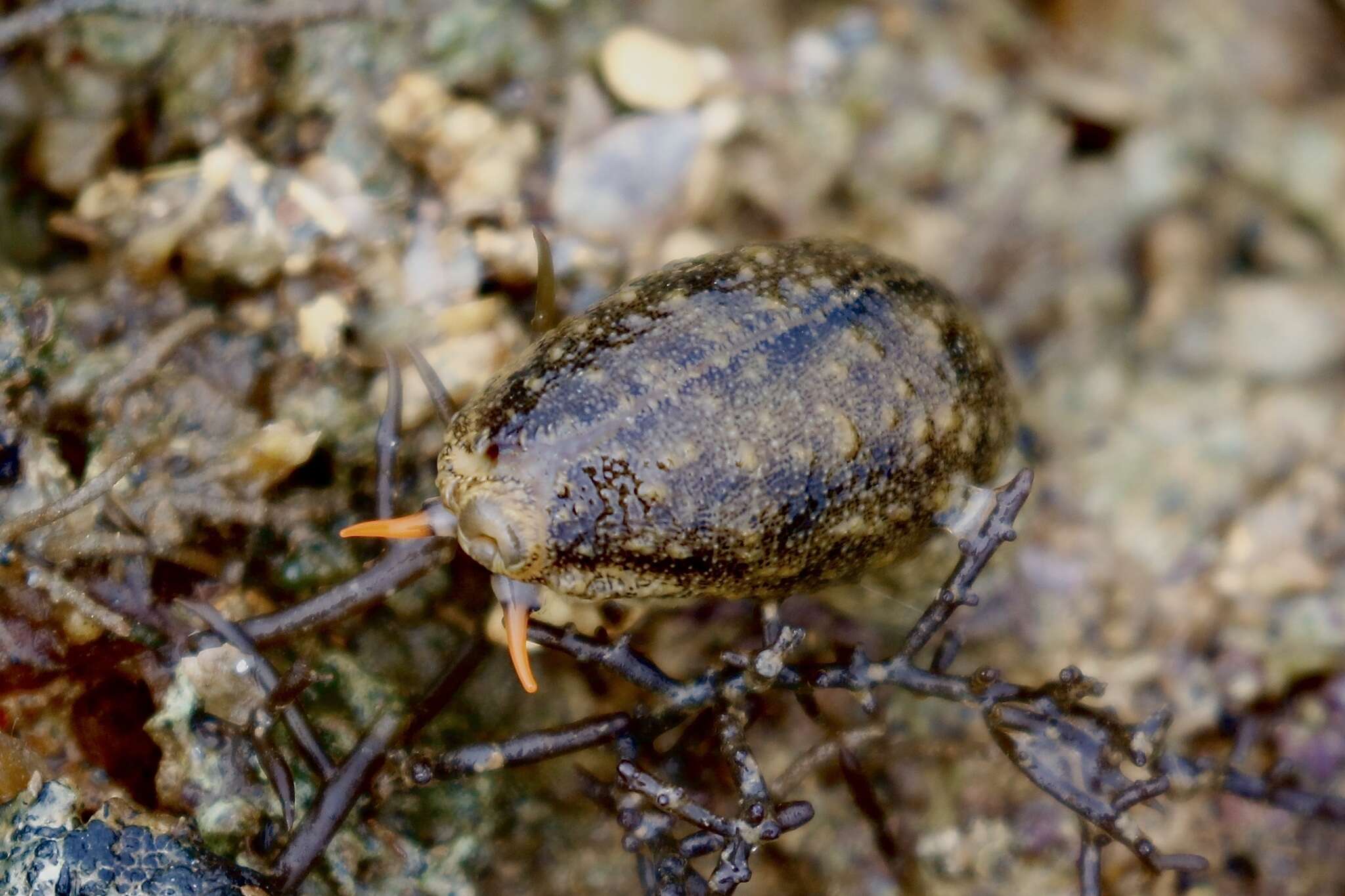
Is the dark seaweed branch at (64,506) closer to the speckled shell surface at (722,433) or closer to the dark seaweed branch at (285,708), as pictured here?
the dark seaweed branch at (285,708)

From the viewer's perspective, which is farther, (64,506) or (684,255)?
(684,255)

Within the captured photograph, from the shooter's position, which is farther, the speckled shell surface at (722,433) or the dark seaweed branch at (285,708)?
the dark seaweed branch at (285,708)

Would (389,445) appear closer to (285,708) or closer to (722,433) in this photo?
(285,708)

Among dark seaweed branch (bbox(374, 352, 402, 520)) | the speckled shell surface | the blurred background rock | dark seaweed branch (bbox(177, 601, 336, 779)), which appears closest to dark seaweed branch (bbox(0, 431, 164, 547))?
the blurred background rock

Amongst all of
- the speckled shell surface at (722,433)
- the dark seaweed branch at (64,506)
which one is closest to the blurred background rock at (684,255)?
the dark seaweed branch at (64,506)

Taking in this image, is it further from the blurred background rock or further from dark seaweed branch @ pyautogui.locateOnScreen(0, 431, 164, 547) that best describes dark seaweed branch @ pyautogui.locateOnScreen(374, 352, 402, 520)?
dark seaweed branch @ pyautogui.locateOnScreen(0, 431, 164, 547)

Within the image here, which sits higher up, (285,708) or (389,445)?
(389,445)

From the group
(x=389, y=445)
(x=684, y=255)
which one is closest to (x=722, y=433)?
(x=389, y=445)

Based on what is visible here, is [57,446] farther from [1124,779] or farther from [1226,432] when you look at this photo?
[1226,432]

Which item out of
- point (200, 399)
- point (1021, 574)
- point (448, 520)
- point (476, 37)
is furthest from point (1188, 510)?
point (200, 399)
